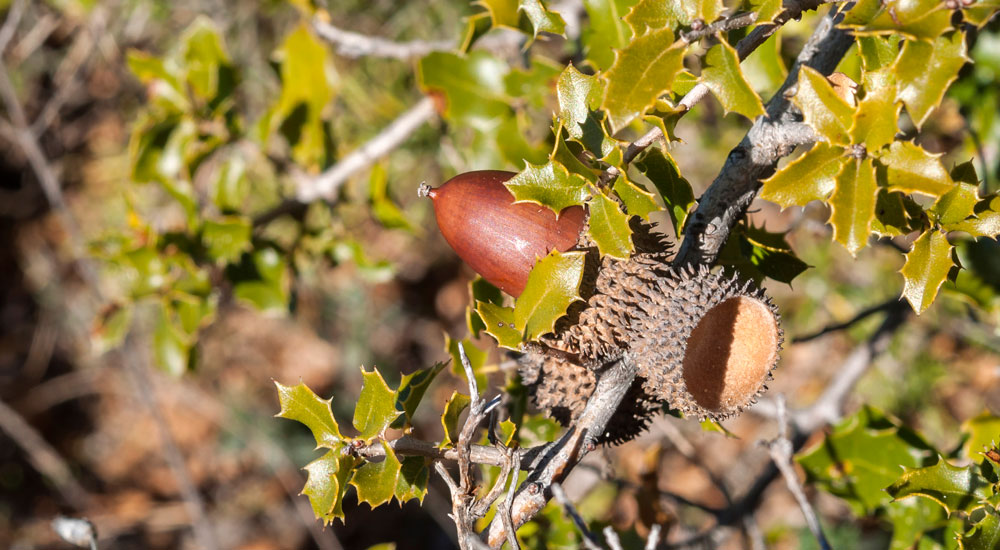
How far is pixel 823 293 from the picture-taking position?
3717 mm

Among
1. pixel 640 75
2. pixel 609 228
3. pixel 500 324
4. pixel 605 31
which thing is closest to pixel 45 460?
pixel 500 324

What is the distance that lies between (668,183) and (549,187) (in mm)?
226

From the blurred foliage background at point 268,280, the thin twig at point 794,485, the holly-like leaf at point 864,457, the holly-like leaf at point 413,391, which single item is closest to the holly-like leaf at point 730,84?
the thin twig at point 794,485

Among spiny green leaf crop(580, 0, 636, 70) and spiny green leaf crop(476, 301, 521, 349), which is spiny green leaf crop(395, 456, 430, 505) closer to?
spiny green leaf crop(476, 301, 521, 349)

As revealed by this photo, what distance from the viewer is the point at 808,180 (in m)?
1.11

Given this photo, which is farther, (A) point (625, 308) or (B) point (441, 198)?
(B) point (441, 198)

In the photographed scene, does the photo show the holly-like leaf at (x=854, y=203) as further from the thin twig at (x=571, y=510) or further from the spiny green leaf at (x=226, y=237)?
the spiny green leaf at (x=226, y=237)

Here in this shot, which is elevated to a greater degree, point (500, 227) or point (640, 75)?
point (640, 75)

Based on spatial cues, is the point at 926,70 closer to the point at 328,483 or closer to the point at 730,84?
the point at 730,84

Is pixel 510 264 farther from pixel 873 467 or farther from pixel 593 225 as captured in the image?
pixel 873 467

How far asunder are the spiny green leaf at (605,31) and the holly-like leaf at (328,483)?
3.48 feet

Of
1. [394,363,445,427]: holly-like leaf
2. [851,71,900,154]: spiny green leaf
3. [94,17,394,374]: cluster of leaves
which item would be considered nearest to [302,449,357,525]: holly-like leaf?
[394,363,445,427]: holly-like leaf

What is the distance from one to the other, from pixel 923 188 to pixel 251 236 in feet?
6.95

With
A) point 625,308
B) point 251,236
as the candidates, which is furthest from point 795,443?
point 251,236
